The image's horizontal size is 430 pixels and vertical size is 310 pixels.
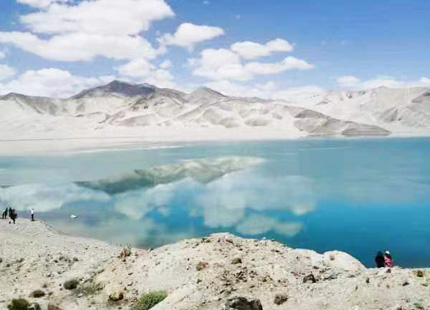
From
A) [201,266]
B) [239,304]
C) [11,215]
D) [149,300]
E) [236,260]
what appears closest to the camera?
[239,304]

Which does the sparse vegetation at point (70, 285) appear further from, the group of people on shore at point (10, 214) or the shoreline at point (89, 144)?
the shoreline at point (89, 144)

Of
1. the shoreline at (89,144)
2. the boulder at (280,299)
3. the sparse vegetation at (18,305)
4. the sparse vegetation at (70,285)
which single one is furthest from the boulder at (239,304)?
the shoreline at (89,144)

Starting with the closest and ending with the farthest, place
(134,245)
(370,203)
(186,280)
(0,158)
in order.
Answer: (186,280)
(134,245)
(370,203)
(0,158)

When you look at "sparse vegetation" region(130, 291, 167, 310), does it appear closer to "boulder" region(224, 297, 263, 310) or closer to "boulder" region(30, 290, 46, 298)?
"boulder" region(30, 290, 46, 298)

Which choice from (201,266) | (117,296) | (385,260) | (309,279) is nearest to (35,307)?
(117,296)

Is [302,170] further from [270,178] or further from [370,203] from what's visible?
[370,203]

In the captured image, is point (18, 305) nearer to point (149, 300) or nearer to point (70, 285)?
point (70, 285)

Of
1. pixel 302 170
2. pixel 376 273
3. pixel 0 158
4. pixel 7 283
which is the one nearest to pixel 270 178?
pixel 302 170
